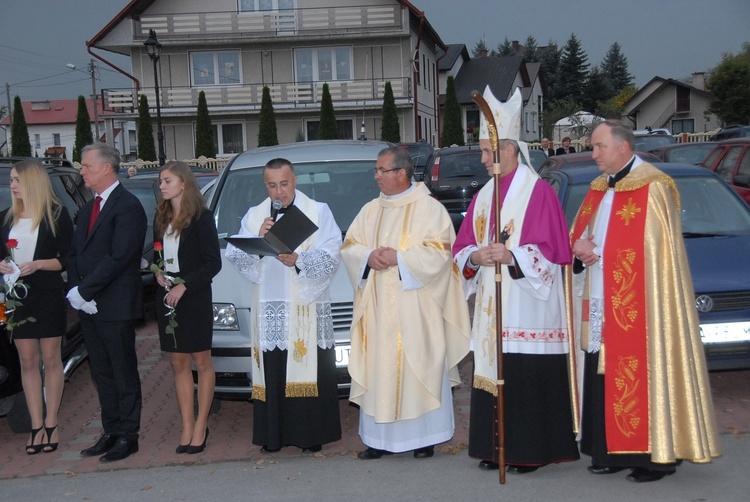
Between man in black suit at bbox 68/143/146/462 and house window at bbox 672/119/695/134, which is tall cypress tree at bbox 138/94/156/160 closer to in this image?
man in black suit at bbox 68/143/146/462

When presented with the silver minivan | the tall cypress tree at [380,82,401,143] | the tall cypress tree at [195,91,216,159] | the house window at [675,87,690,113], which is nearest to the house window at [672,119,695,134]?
the house window at [675,87,690,113]

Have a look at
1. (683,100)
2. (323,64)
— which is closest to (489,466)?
(323,64)

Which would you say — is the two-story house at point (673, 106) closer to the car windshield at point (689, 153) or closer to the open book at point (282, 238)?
the car windshield at point (689, 153)

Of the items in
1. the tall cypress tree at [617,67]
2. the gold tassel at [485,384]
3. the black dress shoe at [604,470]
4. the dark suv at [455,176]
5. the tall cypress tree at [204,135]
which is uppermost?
the tall cypress tree at [617,67]

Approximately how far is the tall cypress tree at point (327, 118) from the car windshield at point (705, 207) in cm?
2913

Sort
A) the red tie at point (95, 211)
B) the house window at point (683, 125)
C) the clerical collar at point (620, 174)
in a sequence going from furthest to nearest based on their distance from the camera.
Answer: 1. the house window at point (683, 125)
2. the red tie at point (95, 211)
3. the clerical collar at point (620, 174)

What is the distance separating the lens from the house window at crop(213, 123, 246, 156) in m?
40.8

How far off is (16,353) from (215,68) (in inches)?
1374

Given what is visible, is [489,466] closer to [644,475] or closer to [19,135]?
[644,475]

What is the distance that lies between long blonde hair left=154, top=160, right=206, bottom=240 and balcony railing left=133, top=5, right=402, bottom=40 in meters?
33.5

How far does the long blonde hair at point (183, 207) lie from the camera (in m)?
5.71

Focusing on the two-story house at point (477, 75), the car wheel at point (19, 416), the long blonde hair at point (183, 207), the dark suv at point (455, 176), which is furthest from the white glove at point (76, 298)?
the two-story house at point (477, 75)

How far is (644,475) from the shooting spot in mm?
5066

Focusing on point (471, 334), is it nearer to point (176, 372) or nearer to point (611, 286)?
point (611, 286)
